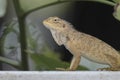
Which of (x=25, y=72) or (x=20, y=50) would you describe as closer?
(x=25, y=72)

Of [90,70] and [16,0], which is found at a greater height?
[16,0]

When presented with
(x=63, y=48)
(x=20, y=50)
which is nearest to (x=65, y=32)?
(x=63, y=48)

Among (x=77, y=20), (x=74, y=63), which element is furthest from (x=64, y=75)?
(x=77, y=20)

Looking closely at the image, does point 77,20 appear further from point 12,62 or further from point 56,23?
point 12,62

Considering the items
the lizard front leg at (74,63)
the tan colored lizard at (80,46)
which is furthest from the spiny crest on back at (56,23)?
the lizard front leg at (74,63)

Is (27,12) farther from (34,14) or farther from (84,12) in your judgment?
(84,12)

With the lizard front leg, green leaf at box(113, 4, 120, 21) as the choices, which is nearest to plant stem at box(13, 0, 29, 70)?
the lizard front leg

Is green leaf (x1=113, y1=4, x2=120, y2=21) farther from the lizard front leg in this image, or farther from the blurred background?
the lizard front leg
